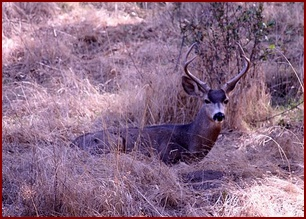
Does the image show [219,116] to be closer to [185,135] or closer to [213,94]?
[213,94]

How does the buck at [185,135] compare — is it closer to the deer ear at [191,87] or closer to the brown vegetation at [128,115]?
the deer ear at [191,87]

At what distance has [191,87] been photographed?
24.6 feet

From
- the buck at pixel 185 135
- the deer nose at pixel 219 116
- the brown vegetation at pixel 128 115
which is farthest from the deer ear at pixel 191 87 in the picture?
the brown vegetation at pixel 128 115

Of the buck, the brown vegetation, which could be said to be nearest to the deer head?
the buck

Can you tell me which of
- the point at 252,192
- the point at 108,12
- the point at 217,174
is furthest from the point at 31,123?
the point at 108,12

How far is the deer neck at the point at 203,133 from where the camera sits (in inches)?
280

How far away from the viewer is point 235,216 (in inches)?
206

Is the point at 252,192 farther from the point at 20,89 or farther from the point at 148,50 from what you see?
the point at 148,50

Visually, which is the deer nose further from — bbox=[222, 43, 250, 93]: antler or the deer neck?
bbox=[222, 43, 250, 93]: antler

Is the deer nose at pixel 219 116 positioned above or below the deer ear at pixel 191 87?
below

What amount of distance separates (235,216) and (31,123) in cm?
346

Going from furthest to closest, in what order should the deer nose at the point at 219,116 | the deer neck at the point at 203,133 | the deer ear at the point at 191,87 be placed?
the deer ear at the point at 191,87 < the deer neck at the point at 203,133 < the deer nose at the point at 219,116

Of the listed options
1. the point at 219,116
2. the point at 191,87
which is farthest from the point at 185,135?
the point at 219,116

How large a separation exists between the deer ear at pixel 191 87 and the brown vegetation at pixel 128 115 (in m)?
0.72
